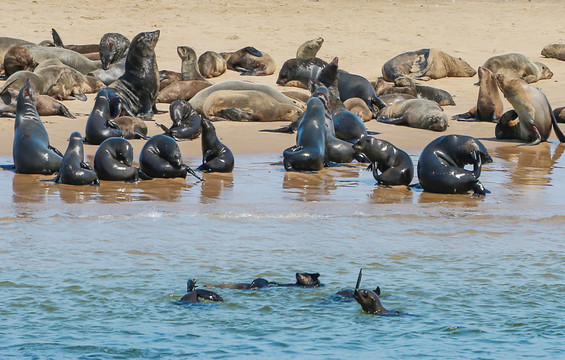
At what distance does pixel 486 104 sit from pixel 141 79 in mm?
5036

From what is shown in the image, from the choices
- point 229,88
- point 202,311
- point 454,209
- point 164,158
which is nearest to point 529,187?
point 454,209

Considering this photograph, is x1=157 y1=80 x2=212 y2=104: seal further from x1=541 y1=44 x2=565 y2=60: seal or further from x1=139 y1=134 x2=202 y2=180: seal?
x1=541 y1=44 x2=565 y2=60: seal

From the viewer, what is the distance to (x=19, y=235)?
21.9ft

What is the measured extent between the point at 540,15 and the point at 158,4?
1095 centimetres

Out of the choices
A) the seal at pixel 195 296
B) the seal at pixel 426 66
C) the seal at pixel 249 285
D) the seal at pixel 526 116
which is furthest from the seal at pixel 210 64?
the seal at pixel 195 296

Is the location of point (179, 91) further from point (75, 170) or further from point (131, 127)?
point (75, 170)

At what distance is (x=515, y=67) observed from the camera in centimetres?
1755

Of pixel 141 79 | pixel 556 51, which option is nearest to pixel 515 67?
pixel 556 51

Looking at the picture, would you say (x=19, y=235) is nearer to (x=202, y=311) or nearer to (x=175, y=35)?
(x=202, y=311)

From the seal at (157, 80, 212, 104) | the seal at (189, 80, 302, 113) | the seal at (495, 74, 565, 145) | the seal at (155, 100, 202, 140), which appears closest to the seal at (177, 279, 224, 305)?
the seal at (155, 100, 202, 140)

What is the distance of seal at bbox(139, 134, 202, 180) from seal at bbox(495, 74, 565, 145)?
536cm

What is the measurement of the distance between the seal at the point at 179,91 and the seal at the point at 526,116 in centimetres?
464

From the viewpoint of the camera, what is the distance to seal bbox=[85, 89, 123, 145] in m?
10.7

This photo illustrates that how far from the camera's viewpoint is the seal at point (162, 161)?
8953mm
